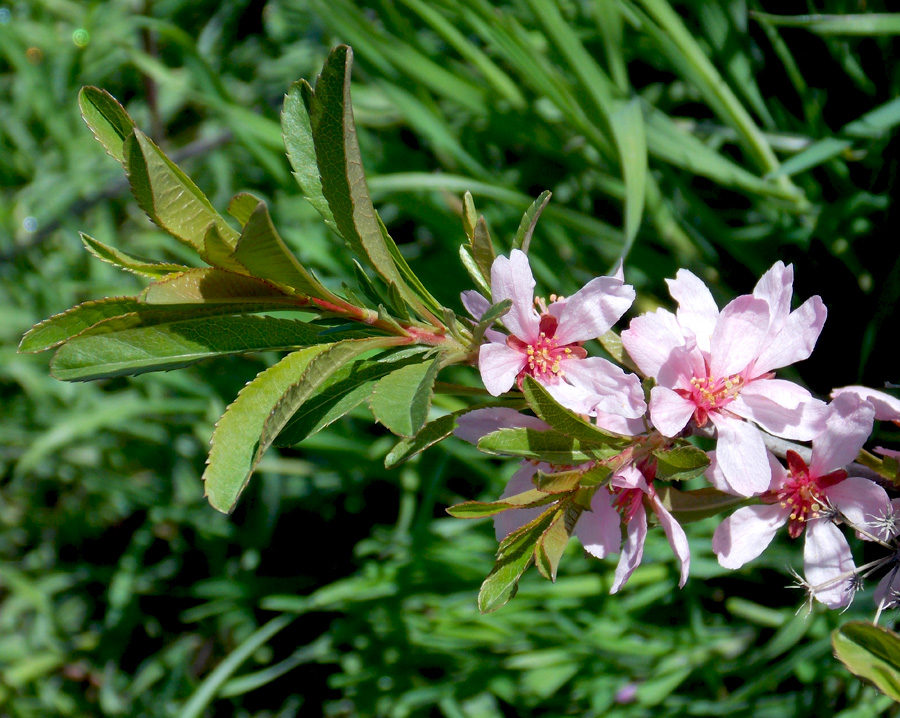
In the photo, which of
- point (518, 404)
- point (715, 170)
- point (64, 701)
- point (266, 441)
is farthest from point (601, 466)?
point (64, 701)

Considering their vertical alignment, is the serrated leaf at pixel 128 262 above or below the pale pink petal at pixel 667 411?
above

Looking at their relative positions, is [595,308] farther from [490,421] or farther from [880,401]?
[880,401]

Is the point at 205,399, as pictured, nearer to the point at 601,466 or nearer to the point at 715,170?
the point at 715,170

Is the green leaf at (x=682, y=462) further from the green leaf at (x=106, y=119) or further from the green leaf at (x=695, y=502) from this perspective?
the green leaf at (x=106, y=119)

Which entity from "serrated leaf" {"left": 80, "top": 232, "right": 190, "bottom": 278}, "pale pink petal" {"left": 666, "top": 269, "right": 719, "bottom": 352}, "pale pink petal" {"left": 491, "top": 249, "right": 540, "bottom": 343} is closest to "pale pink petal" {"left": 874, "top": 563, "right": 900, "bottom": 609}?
"pale pink petal" {"left": 666, "top": 269, "right": 719, "bottom": 352}

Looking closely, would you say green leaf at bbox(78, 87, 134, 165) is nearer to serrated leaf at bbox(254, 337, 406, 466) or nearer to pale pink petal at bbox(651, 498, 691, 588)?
serrated leaf at bbox(254, 337, 406, 466)

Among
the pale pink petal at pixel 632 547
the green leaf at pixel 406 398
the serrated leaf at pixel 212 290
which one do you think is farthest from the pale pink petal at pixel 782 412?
the serrated leaf at pixel 212 290
